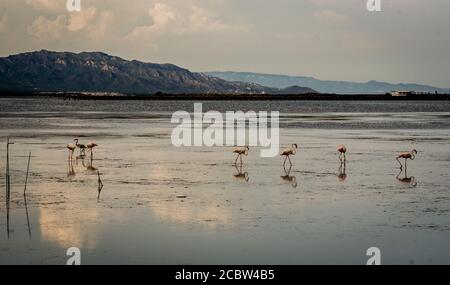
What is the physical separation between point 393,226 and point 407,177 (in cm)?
758

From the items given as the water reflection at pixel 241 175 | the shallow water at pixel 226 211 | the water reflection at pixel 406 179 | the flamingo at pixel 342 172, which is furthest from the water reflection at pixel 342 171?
the water reflection at pixel 241 175

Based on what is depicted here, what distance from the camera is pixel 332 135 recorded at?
40969mm

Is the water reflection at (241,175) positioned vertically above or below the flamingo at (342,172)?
below

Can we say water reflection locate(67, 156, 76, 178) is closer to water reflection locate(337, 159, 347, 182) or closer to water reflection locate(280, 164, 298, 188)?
water reflection locate(280, 164, 298, 188)

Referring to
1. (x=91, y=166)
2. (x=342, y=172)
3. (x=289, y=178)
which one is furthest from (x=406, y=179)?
(x=91, y=166)

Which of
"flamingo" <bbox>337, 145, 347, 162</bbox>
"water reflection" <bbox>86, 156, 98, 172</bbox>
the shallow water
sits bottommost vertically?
the shallow water

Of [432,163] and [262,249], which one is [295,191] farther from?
[432,163]

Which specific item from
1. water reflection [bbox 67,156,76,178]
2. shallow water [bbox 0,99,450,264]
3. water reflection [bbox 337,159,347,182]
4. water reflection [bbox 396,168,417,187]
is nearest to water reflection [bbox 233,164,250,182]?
shallow water [bbox 0,99,450,264]

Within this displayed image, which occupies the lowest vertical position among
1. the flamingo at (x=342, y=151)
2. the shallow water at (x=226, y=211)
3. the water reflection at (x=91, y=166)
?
the shallow water at (x=226, y=211)

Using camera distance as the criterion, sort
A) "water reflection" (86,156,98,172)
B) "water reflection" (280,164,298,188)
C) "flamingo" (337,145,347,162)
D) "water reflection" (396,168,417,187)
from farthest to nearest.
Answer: "flamingo" (337,145,347,162) < "water reflection" (86,156,98,172) < "water reflection" (396,168,417,187) < "water reflection" (280,164,298,188)

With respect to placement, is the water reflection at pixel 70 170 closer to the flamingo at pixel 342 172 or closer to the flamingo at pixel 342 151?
the flamingo at pixel 342 172

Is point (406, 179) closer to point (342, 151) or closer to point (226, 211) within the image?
point (342, 151)

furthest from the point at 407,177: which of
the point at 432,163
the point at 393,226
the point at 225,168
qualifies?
the point at 393,226

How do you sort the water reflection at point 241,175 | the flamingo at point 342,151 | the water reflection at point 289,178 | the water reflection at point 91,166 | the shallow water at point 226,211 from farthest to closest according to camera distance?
the flamingo at point 342,151
the water reflection at point 91,166
the water reflection at point 241,175
the water reflection at point 289,178
the shallow water at point 226,211
